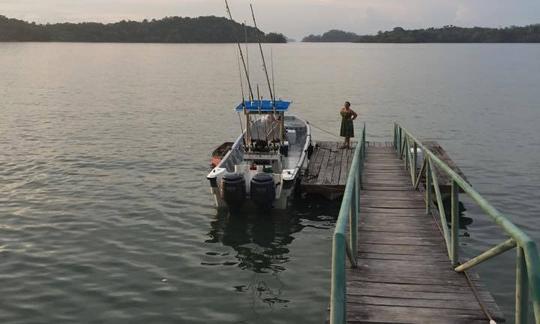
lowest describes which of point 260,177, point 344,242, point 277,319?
point 277,319

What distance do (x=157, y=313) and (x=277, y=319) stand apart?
2.17 meters

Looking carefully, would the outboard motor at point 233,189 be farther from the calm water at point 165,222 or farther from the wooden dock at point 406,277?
the wooden dock at point 406,277

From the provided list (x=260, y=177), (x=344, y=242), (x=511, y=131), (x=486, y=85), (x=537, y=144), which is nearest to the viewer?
(x=344, y=242)

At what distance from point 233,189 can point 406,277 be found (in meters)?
7.75

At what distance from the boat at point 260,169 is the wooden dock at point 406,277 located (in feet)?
13.2

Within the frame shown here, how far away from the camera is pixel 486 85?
194 feet

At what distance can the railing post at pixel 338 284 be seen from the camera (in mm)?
4871

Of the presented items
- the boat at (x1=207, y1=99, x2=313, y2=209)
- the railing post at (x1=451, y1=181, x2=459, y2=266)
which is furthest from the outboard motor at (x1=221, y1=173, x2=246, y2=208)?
the railing post at (x1=451, y1=181, x2=459, y2=266)

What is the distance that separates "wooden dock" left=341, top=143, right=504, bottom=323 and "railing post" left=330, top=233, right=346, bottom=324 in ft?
3.98

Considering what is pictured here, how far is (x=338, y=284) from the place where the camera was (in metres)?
4.95

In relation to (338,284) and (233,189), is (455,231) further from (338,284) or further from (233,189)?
(233,189)

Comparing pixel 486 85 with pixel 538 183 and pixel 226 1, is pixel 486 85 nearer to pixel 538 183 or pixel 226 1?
pixel 538 183

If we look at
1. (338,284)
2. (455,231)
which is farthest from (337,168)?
(338,284)

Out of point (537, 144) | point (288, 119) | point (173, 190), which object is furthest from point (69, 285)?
point (537, 144)
